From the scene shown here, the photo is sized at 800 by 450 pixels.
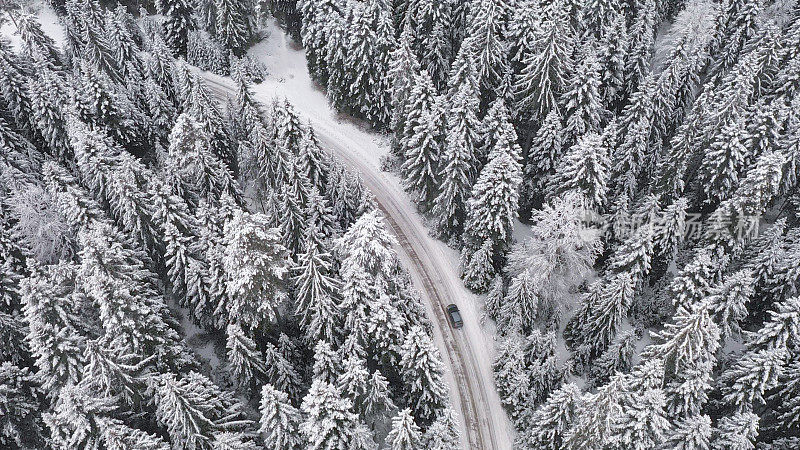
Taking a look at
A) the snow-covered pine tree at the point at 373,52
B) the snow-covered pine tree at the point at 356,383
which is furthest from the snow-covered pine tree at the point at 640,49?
the snow-covered pine tree at the point at 356,383

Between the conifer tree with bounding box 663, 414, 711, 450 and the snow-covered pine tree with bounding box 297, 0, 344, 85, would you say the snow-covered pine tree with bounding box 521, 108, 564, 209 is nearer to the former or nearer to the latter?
the conifer tree with bounding box 663, 414, 711, 450

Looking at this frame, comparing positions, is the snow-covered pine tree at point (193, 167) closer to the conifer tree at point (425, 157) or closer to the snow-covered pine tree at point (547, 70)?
the conifer tree at point (425, 157)

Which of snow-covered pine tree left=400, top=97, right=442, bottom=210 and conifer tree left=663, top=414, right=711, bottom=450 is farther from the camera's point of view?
snow-covered pine tree left=400, top=97, right=442, bottom=210

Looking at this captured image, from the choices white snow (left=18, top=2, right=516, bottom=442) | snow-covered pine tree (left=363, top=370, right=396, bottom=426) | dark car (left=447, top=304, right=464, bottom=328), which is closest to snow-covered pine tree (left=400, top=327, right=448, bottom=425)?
snow-covered pine tree (left=363, top=370, right=396, bottom=426)

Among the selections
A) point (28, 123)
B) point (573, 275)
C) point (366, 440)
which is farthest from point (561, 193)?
point (28, 123)

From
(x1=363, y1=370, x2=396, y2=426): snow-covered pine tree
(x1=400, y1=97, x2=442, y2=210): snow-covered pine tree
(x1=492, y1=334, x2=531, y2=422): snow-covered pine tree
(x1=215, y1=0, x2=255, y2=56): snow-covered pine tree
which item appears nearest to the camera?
(x1=363, y1=370, x2=396, y2=426): snow-covered pine tree

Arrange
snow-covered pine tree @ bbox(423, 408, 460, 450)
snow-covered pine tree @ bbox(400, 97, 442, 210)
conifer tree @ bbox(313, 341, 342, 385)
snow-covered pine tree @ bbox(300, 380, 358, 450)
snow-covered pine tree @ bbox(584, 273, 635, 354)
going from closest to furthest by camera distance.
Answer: snow-covered pine tree @ bbox(300, 380, 358, 450)
snow-covered pine tree @ bbox(423, 408, 460, 450)
conifer tree @ bbox(313, 341, 342, 385)
snow-covered pine tree @ bbox(584, 273, 635, 354)
snow-covered pine tree @ bbox(400, 97, 442, 210)

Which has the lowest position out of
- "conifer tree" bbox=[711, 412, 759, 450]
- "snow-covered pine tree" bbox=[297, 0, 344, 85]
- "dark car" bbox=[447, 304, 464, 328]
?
"dark car" bbox=[447, 304, 464, 328]

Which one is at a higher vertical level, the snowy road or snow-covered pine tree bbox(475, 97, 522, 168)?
snow-covered pine tree bbox(475, 97, 522, 168)

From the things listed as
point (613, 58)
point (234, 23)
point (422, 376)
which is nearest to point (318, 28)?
point (234, 23)
